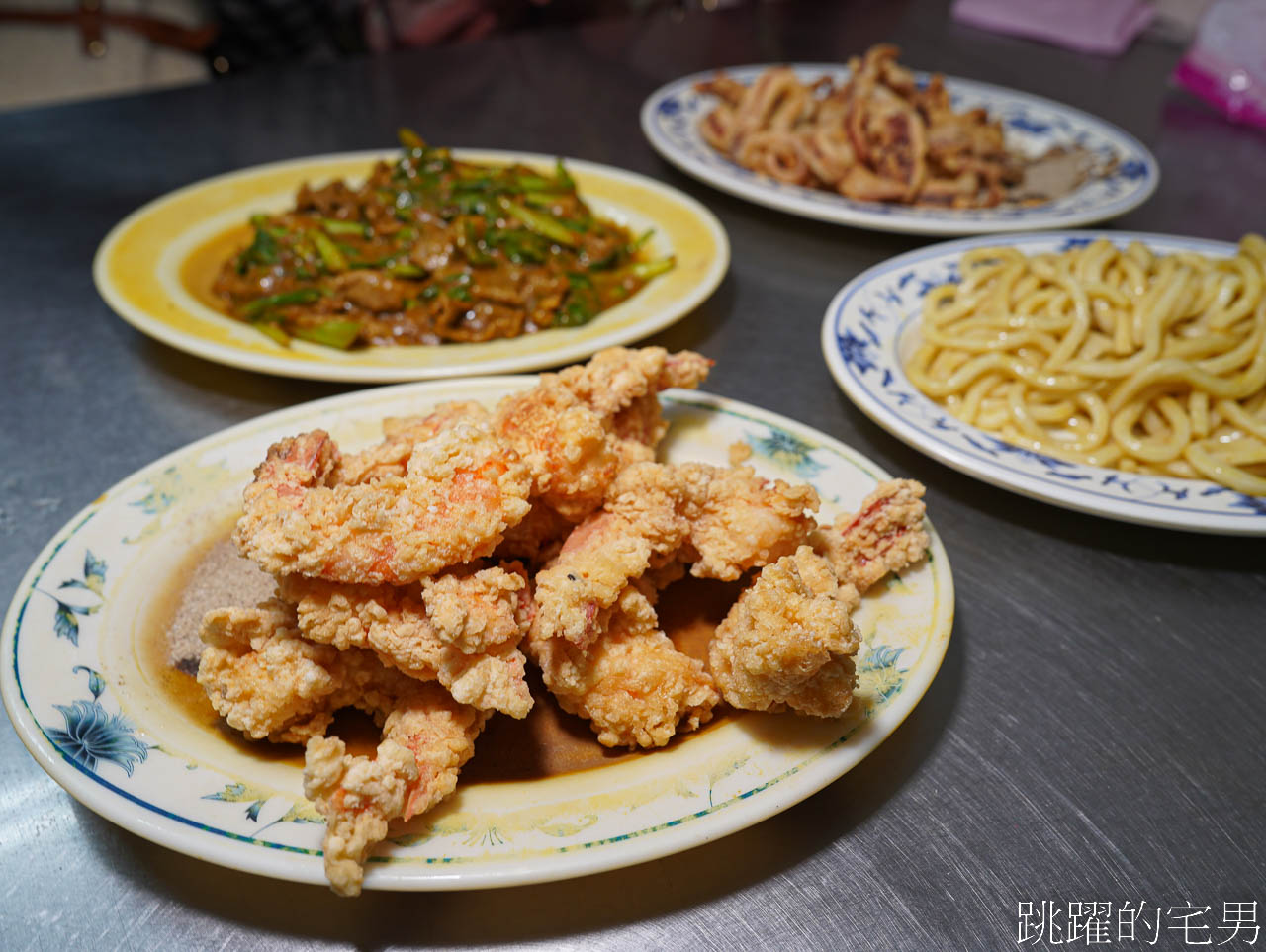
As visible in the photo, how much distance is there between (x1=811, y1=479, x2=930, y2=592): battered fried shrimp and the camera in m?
1.67

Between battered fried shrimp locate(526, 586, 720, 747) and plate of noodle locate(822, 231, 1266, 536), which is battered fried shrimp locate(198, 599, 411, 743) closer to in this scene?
battered fried shrimp locate(526, 586, 720, 747)

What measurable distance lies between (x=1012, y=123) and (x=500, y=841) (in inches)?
171

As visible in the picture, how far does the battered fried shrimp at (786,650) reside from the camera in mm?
1333

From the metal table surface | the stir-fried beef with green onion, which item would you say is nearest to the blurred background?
the metal table surface

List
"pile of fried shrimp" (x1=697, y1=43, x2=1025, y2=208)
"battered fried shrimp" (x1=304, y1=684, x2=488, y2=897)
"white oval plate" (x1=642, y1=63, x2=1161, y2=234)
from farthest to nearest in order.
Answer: "pile of fried shrimp" (x1=697, y1=43, x2=1025, y2=208)
"white oval plate" (x1=642, y1=63, x2=1161, y2=234)
"battered fried shrimp" (x1=304, y1=684, x2=488, y2=897)

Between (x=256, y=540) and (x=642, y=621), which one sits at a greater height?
(x=256, y=540)

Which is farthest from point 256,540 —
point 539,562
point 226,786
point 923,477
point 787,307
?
point 787,307

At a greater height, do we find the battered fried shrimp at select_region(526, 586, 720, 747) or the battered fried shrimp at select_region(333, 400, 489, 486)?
the battered fried shrimp at select_region(333, 400, 489, 486)

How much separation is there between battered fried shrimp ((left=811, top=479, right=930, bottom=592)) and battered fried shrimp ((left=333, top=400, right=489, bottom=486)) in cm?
73

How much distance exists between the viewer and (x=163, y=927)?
140 cm

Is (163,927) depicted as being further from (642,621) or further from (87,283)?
(87,283)

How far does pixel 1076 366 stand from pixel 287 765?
216cm

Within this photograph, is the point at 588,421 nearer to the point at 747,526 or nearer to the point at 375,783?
the point at 747,526

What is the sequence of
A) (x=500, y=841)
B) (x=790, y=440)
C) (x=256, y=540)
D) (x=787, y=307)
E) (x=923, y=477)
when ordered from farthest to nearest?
(x=787, y=307) < (x=923, y=477) < (x=790, y=440) < (x=256, y=540) < (x=500, y=841)
